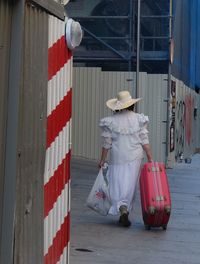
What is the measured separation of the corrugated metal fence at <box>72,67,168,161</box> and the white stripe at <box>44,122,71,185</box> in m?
11.2

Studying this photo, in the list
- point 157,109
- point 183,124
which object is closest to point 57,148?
point 157,109

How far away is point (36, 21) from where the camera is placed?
398 cm

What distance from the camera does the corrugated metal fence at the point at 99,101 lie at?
621 inches

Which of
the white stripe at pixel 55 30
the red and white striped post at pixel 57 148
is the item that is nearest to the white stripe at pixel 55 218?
the red and white striped post at pixel 57 148

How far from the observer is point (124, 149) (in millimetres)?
8344

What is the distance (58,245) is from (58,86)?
44.3 inches

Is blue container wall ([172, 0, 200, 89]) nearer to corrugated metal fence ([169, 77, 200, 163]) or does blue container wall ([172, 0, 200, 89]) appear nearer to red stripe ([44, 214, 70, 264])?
corrugated metal fence ([169, 77, 200, 163])

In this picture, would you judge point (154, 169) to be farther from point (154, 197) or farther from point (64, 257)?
point (64, 257)

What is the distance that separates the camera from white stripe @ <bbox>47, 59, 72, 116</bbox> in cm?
427

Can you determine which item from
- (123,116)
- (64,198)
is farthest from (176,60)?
(64,198)

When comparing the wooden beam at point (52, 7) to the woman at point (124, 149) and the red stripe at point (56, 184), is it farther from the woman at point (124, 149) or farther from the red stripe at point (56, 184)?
the woman at point (124, 149)

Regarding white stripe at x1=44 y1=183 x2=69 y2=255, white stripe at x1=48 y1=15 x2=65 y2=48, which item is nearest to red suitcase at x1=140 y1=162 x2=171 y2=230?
white stripe at x1=44 y1=183 x2=69 y2=255

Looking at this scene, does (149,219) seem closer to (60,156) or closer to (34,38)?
(60,156)

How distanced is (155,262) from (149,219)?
147 cm
